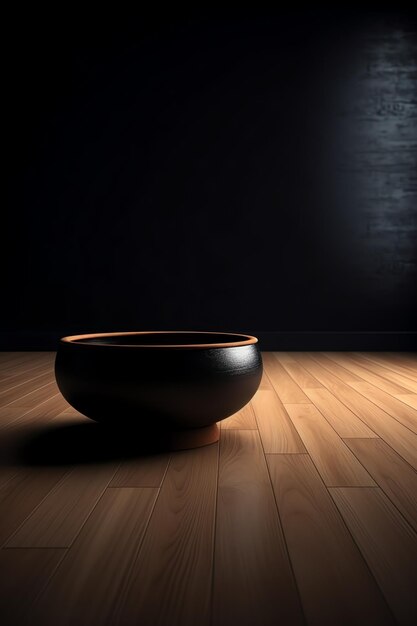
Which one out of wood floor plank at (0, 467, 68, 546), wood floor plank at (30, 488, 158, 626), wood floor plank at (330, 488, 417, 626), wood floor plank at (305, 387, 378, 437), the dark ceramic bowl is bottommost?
wood floor plank at (305, 387, 378, 437)

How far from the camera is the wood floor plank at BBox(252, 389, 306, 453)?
1568 millimetres

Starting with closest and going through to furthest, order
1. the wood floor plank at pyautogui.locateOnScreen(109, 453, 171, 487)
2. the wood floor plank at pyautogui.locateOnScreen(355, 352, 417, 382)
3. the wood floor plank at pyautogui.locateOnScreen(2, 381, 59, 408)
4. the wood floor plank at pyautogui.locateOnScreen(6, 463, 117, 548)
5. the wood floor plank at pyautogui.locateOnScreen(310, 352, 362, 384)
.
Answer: the wood floor plank at pyautogui.locateOnScreen(6, 463, 117, 548) → the wood floor plank at pyautogui.locateOnScreen(109, 453, 171, 487) → the wood floor plank at pyautogui.locateOnScreen(2, 381, 59, 408) → the wood floor plank at pyautogui.locateOnScreen(310, 352, 362, 384) → the wood floor plank at pyautogui.locateOnScreen(355, 352, 417, 382)

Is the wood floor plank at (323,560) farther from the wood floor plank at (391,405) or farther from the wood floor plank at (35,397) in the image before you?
the wood floor plank at (35,397)

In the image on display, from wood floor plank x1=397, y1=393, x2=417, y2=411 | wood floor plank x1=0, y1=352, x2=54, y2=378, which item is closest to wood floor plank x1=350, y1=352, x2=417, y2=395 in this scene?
wood floor plank x1=397, y1=393, x2=417, y2=411

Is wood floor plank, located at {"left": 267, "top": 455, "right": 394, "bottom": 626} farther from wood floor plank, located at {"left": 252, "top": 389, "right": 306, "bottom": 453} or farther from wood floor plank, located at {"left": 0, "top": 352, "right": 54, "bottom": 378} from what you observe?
wood floor plank, located at {"left": 0, "top": 352, "right": 54, "bottom": 378}

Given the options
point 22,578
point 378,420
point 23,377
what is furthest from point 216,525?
point 23,377

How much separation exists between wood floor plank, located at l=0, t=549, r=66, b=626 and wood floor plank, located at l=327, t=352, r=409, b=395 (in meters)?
1.82

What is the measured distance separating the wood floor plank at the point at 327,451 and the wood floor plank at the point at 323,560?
7 centimetres

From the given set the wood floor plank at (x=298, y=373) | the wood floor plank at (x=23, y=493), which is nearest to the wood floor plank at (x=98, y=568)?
the wood floor plank at (x=23, y=493)

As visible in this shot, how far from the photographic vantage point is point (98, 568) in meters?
0.88

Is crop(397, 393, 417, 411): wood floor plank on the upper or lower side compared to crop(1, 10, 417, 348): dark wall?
lower

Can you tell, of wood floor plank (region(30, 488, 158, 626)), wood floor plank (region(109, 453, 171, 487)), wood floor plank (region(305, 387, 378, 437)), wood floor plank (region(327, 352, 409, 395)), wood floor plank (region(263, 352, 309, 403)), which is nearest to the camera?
wood floor plank (region(30, 488, 158, 626))

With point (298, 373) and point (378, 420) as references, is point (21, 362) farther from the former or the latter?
point (378, 420)

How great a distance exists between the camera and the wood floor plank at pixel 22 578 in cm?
76
